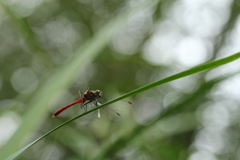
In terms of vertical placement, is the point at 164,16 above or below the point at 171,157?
above

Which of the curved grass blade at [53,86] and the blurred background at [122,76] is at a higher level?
the blurred background at [122,76]

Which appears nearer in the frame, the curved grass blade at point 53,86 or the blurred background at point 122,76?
the curved grass blade at point 53,86

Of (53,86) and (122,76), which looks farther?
(122,76)

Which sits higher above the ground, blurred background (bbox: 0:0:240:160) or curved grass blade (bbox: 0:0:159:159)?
blurred background (bbox: 0:0:240:160)

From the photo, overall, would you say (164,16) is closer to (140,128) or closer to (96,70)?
(96,70)

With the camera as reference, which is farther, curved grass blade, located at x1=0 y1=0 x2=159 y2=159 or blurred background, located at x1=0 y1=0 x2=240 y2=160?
blurred background, located at x1=0 y1=0 x2=240 y2=160

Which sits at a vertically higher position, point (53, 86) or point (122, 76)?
point (122, 76)

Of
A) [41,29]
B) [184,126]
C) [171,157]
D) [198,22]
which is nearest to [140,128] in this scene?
[171,157]

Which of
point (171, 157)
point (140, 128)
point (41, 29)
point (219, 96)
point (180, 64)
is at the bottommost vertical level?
point (140, 128)
